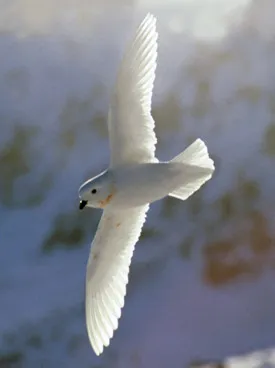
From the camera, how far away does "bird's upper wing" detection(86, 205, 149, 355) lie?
106 centimetres

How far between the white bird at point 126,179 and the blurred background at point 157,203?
0.30 meters

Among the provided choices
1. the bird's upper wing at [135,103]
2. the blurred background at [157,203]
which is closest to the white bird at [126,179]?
the bird's upper wing at [135,103]

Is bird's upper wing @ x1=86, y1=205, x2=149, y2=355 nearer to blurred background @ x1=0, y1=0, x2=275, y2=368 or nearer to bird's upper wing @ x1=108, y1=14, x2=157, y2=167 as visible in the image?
bird's upper wing @ x1=108, y1=14, x2=157, y2=167

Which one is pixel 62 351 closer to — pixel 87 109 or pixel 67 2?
pixel 87 109

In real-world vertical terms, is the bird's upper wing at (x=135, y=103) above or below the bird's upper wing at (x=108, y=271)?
above

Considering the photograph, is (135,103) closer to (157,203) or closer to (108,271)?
(108,271)

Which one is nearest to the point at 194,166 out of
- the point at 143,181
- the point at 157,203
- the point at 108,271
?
the point at 143,181

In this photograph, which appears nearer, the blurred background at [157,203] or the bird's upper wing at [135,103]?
the bird's upper wing at [135,103]

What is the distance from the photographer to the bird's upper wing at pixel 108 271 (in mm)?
1060

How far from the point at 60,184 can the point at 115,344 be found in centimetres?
31

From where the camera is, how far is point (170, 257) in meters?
1.40

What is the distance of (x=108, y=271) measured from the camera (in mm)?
1090

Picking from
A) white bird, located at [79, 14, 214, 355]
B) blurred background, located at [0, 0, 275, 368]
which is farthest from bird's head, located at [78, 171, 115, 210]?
blurred background, located at [0, 0, 275, 368]

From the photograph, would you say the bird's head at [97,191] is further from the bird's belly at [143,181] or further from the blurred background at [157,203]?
the blurred background at [157,203]
